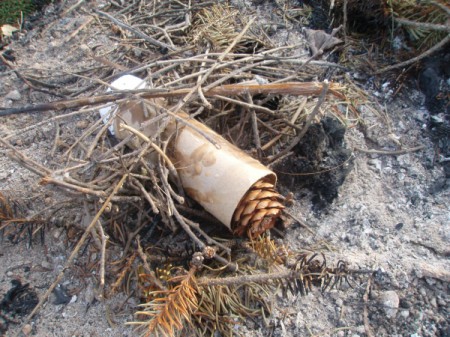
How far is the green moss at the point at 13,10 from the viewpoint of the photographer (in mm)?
2656

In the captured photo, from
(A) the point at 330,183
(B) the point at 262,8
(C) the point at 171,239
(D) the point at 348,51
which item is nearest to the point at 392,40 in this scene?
(D) the point at 348,51

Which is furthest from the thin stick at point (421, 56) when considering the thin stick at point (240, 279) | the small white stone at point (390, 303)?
the thin stick at point (240, 279)

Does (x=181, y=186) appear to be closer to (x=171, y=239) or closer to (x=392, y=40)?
(x=171, y=239)

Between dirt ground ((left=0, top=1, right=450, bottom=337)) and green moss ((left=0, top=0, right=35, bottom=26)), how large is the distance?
0.73 meters

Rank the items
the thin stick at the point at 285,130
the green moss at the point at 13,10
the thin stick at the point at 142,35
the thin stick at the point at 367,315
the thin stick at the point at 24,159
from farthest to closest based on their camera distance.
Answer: the green moss at the point at 13,10 → the thin stick at the point at 142,35 → the thin stick at the point at 285,130 → the thin stick at the point at 367,315 → the thin stick at the point at 24,159

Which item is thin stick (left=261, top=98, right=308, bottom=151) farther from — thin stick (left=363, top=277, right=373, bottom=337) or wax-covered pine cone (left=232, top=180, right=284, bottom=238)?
thin stick (left=363, top=277, right=373, bottom=337)

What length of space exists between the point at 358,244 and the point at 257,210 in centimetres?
45

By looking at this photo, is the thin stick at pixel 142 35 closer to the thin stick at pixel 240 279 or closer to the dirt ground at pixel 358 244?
the dirt ground at pixel 358 244

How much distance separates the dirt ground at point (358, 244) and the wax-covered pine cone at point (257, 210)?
21cm

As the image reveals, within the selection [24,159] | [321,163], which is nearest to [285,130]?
[321,163]

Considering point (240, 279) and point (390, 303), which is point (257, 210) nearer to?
point (240, 279)

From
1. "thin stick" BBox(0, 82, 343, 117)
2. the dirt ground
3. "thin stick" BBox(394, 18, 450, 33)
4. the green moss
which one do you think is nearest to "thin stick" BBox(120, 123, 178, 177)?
"thin stick" BBox(0, 82, 343, 117)

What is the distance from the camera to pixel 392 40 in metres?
2.19

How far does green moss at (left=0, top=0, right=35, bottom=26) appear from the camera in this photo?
2.66 metres
